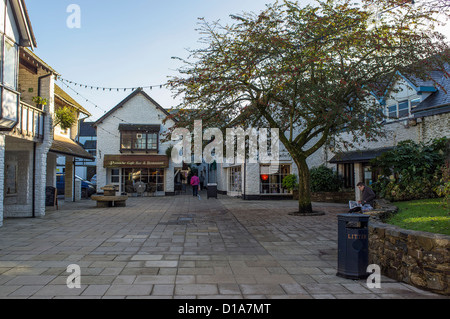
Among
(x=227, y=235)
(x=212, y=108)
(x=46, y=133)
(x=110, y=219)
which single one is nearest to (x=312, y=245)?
(x=227, y=235)

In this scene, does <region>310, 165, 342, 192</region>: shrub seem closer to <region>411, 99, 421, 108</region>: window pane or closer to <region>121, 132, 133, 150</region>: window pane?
<region>411, 99, 421, 108</region>: window pane

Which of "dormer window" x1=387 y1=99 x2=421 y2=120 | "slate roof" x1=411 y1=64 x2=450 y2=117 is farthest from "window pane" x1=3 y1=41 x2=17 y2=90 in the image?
"dormer window" x1=387 y1=99 x2=421 y2=120

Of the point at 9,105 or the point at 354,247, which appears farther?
the point at 9,105

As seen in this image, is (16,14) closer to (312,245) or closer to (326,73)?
(326,73)

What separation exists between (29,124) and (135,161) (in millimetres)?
15319

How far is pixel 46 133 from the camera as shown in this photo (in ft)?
44.8

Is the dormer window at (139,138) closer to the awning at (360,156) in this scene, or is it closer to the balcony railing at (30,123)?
the awning at (360,156)

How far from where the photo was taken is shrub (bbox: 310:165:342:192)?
2052cm

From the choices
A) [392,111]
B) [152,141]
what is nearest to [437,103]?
[392,111]

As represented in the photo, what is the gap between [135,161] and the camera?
27641 mm

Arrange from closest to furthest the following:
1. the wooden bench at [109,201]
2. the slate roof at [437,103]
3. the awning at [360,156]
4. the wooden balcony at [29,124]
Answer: the wooden balcony at [29,124] < the slate roof at [437,103] < the awning at [360,156] < the wooden bench at [109,201]

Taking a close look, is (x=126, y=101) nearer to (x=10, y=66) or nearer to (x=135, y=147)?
(x=135, y=147)

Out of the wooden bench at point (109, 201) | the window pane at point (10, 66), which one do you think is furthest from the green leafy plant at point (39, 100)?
the wooden bench at point (109, 201)

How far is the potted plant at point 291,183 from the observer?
22.7m
